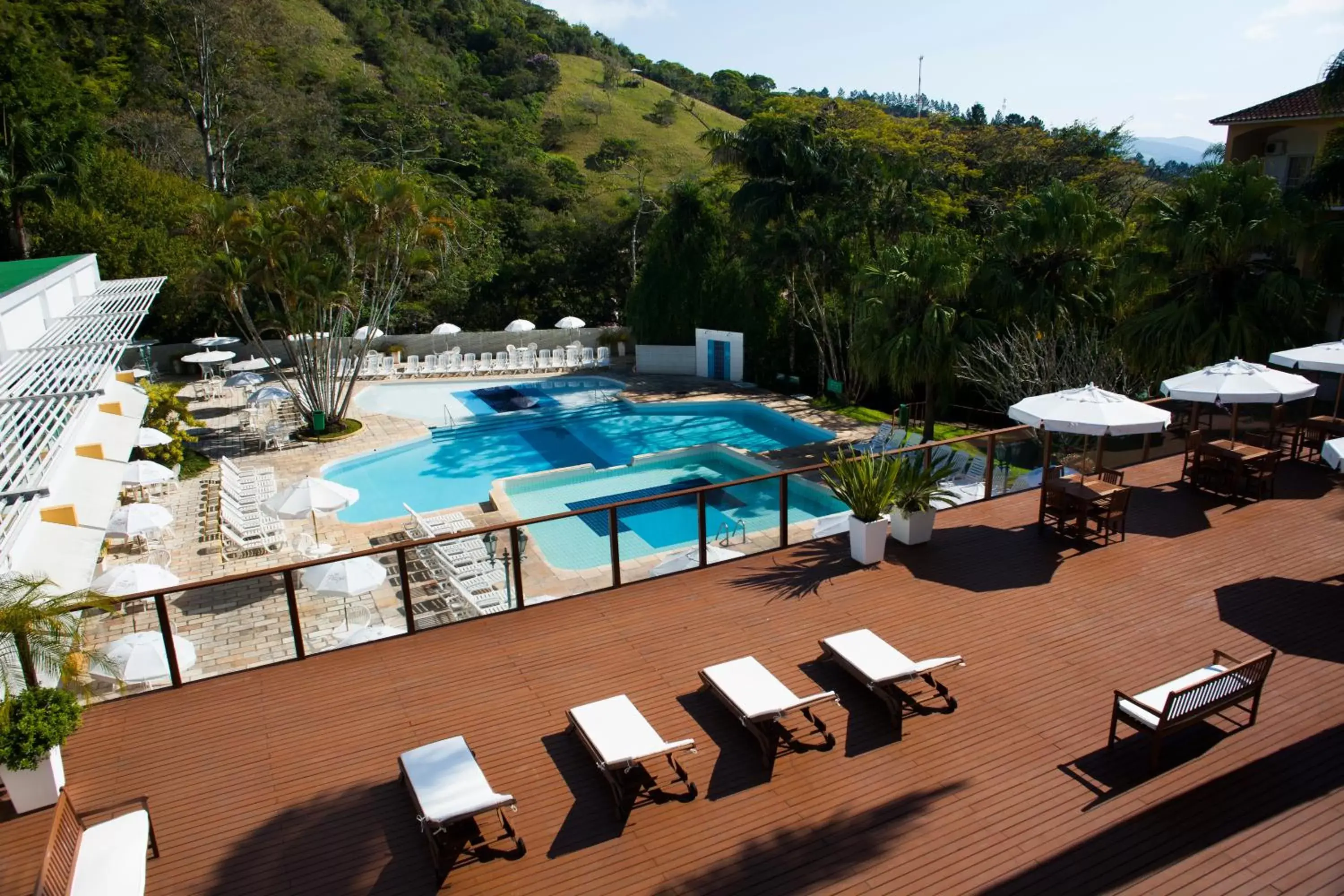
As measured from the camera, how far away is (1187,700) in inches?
229

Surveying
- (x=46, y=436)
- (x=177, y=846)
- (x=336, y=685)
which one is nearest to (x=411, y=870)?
(x=177, y=846)

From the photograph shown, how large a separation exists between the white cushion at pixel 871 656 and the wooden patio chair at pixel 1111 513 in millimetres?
3692

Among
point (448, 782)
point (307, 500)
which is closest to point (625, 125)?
point (307, 500)

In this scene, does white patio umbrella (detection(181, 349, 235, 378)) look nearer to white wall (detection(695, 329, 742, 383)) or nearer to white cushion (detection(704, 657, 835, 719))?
white wall (detection(695, 329, 742, 383))

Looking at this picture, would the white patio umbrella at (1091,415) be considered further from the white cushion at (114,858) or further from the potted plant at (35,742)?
the potted plant at (35,742)

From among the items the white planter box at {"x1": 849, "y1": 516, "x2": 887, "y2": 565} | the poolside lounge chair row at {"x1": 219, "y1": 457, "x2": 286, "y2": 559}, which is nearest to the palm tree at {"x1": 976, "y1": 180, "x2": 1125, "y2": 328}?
the white planter box at {"x1": 849, "y1": 516, "x2": 887, "y2": 565}

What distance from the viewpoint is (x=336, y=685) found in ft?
23.5

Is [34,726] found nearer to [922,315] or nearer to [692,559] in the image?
[692,559]

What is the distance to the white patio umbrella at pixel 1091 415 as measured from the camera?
8992mm

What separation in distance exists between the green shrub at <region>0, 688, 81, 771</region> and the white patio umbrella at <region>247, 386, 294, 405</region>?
18.4 metres

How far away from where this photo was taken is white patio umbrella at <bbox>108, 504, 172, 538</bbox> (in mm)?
13398

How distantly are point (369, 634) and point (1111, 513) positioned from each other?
804 centimetres

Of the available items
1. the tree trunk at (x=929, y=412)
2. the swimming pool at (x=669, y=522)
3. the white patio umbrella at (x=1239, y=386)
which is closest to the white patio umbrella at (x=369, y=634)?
the swimming pool at (x=669, y=522)

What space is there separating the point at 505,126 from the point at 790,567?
183 feet
